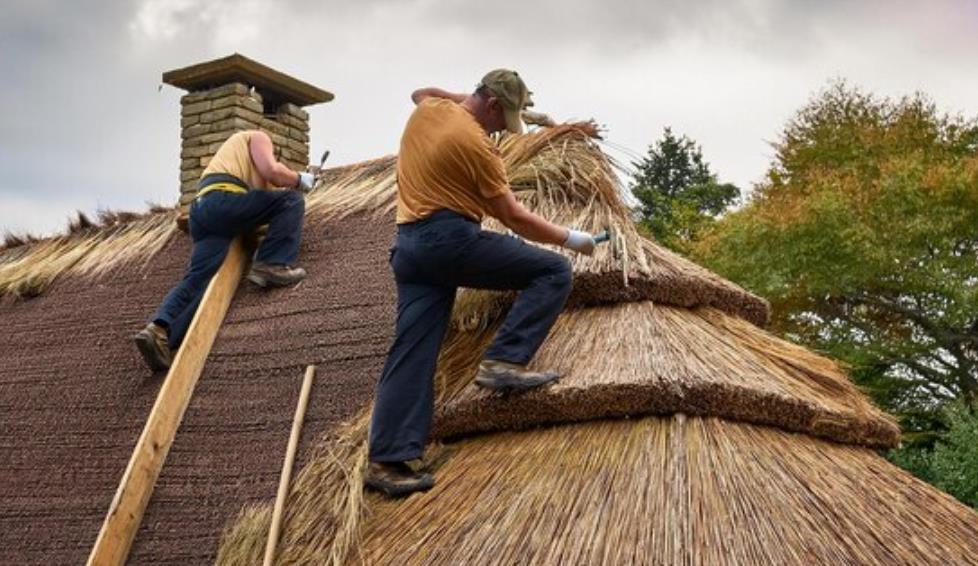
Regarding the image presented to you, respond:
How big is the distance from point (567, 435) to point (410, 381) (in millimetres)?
644

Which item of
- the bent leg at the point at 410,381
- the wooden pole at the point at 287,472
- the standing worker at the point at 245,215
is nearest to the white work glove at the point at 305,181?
the standing worker at the point at 245,215

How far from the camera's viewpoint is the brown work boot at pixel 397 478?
4.27 metres

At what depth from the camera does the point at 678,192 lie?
33844 mm

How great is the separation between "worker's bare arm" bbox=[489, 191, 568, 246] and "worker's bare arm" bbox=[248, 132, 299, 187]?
1.95 m

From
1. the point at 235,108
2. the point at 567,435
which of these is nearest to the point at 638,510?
the point at 567,435

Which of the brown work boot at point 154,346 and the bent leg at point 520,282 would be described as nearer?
the bent leg at point 520,282

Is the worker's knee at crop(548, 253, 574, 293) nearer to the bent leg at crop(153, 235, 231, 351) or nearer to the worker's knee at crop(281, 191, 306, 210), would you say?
the worker's knee at crop(281, 191, 306, 210)

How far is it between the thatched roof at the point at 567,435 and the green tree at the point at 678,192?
19.8 meters

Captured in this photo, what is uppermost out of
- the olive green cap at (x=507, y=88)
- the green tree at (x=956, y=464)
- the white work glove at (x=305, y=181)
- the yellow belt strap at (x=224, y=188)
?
the olive green cap at (x=507, y=88)

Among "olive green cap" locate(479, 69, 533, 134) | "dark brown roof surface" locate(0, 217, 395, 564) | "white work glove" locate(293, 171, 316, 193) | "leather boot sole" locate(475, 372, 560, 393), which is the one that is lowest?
"dark brown roof surface" locate(0, 217, 395, 564)

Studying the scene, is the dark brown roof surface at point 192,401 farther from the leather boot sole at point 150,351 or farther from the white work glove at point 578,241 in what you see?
the white work glove at point 578,241


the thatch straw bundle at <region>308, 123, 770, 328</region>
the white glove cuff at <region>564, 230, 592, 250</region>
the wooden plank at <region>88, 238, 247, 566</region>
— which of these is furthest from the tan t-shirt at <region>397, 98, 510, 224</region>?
the wooden plank at <region>88, 238, 247, 566</region>

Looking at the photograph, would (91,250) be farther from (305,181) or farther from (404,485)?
(404,485)

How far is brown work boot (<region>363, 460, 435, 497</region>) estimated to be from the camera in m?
4.27
